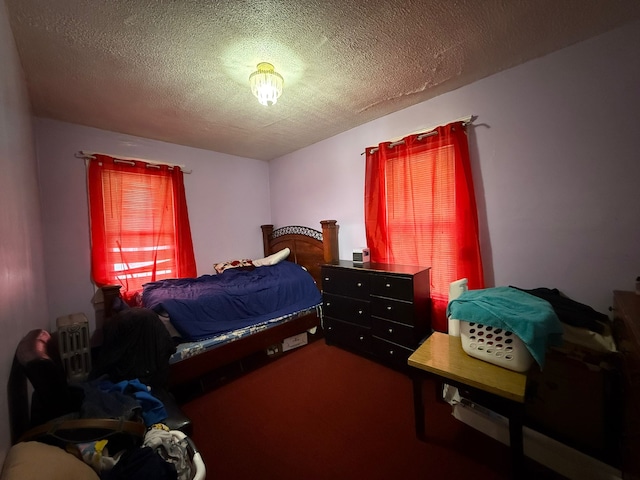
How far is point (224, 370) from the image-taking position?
A: 2273 millimetres

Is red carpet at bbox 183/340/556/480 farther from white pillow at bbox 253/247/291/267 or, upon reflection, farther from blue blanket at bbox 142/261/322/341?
→ white pillow at bbox 253/247/291/267

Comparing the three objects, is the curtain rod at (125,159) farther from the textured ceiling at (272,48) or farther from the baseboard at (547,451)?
the baseboard at (547,451)

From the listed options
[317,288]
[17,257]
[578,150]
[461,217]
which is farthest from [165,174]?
[578,150]

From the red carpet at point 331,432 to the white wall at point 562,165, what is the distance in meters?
1.24

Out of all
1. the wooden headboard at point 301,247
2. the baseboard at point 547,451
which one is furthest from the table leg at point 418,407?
the wooden headboard at point 301,247

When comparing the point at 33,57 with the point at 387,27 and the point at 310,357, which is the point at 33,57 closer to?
the point at 387,27

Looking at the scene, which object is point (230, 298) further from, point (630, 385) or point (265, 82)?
point (630, 385)

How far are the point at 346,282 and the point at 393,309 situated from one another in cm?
54

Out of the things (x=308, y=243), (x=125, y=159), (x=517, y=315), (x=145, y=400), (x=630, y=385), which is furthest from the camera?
(x=308, y=243)

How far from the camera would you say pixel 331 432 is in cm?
160

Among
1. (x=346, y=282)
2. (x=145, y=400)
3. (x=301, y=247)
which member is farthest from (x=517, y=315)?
(x=301, y=247)

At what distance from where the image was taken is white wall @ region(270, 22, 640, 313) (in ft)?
4.96

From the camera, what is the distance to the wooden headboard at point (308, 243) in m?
3.01

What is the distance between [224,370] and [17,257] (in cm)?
170
